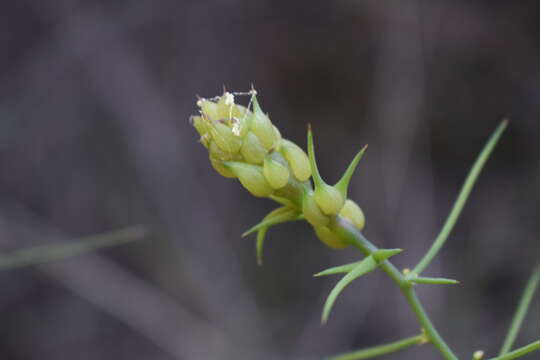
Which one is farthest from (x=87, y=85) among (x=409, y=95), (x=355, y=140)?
(x=409, y=95)

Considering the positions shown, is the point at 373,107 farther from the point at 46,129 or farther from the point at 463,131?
the point at 46,129

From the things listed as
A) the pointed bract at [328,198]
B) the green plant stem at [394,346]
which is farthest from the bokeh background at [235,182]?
the pointed bract at [328,198]

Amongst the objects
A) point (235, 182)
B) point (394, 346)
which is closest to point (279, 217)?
point (394, 346)

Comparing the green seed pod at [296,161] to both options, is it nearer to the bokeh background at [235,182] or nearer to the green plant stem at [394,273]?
the green plant stem at [394,273]

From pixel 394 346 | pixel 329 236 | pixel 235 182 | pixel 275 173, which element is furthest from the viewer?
pixel 235 182

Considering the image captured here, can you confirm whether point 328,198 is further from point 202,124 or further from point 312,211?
point 202,124

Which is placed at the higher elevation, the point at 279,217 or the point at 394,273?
the point at 279,217
